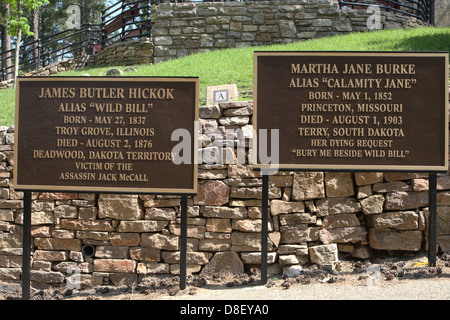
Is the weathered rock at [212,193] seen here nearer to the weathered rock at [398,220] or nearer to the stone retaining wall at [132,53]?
the weathered rock at [398,220]

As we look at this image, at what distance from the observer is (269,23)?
13477 millimetres

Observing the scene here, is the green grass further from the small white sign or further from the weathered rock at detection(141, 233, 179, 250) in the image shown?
the weathered rock at detection(141, 233, 179, 250)

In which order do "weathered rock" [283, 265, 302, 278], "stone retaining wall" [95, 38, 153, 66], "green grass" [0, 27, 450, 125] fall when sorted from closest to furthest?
"weathered rock" [283, 265, 302, 278]
"green grass" [0, 27, 450, 125]
"stone retaining wall" [95, 38, 153, 66]

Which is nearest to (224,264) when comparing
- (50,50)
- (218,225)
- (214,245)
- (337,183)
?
(214,245)

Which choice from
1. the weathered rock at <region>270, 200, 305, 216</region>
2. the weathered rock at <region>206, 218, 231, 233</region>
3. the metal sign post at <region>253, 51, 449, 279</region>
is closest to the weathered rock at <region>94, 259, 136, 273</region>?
the weathered rock at <region>206, 218, 231, 233</region>

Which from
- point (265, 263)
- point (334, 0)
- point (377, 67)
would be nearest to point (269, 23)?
point (334, 0)

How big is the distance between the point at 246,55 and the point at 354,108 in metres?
6.31

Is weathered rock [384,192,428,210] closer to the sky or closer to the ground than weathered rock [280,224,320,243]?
closer to the sky

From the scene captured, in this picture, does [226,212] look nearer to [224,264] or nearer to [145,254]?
[224,264]

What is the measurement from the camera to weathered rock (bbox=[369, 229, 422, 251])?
231 inches

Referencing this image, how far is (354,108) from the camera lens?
5242 millimetres

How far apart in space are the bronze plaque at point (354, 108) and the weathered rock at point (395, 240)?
1088 mm

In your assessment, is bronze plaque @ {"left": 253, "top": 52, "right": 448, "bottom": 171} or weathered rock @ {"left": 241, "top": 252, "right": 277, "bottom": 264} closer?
bronze plaque @ {"left": 253, "top": 52, "right": 448, "bottom": 171}

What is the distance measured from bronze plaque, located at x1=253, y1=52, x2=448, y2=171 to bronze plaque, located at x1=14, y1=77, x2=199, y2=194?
37.6 inches
